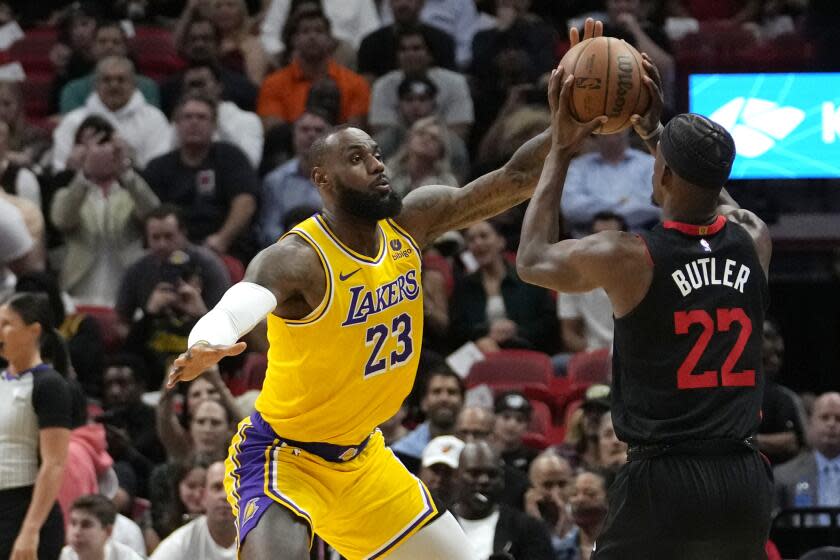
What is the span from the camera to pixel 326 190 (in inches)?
256

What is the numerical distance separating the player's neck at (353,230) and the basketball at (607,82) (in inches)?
A: 43.0

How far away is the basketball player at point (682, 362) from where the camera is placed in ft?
17.2

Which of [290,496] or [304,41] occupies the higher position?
[290,496]

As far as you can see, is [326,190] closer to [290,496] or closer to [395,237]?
[395,237]

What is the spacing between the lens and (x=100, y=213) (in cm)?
1195

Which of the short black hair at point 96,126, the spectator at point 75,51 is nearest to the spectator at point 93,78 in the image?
the spectator at point 75,51

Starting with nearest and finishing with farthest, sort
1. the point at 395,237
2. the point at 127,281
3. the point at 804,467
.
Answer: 1. the point at 395,237
2. the point at 804,467
3. the point at 127,281

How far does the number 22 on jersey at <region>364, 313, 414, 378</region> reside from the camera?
6.30m

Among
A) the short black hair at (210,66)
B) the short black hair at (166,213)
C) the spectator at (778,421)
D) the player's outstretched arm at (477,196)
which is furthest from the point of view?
the short black hair at (210,66)

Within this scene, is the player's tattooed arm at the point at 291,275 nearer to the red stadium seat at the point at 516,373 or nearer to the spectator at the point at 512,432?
the spectator at the point at 512,432

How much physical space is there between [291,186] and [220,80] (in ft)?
5.70

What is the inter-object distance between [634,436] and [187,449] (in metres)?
5.25

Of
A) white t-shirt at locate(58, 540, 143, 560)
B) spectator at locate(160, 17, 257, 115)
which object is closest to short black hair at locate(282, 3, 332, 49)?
spectator at locate(160, 17, 257, 115)

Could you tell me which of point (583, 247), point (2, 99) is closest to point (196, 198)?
point (2, 99)
